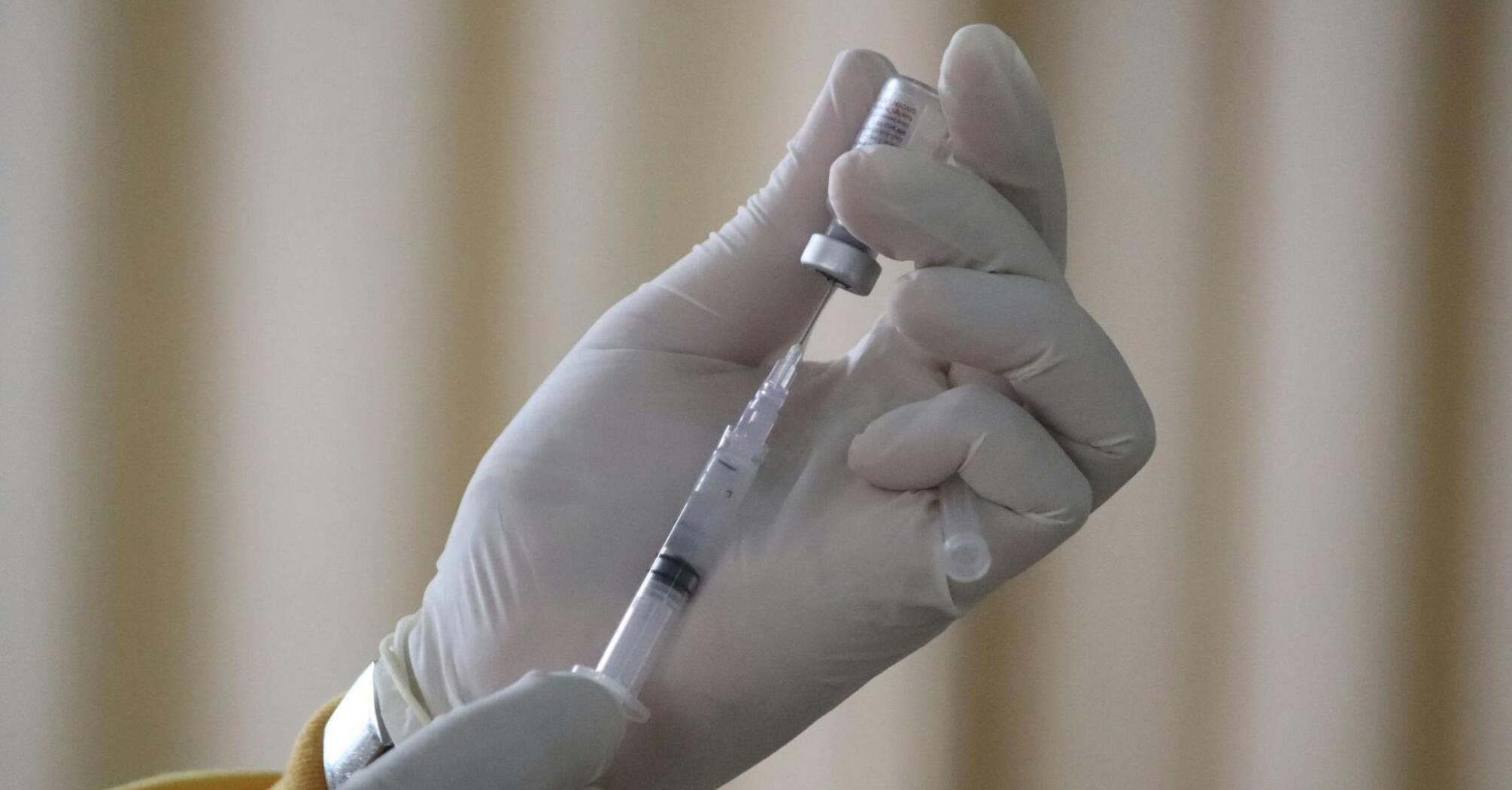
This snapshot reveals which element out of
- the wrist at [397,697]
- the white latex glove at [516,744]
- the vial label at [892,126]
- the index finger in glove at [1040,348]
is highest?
the vial label at [892,126]

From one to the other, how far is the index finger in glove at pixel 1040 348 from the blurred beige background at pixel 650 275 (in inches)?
23.6

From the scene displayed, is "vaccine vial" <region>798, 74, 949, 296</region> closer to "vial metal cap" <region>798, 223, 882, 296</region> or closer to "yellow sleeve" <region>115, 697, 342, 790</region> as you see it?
"vial metal cap" <region>798, 223, 882, 296</region>

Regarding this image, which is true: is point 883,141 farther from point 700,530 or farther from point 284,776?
point 284,776

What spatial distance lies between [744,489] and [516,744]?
256 mm

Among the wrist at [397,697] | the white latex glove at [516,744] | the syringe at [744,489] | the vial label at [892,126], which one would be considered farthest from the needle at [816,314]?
the wrist at [397,697]

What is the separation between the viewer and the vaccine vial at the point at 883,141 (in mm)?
794

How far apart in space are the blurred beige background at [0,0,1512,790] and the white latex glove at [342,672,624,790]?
79cm

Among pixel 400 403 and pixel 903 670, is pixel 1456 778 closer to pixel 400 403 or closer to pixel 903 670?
Result: pixel 903 670

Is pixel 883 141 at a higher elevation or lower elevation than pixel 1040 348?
higher

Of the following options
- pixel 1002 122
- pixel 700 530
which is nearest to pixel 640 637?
pixel 700 530

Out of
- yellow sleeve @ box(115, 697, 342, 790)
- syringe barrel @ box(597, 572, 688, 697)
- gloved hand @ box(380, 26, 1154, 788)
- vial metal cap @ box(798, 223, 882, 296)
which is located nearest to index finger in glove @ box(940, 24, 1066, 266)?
gloved hand @ box(380, 26, 1154, 788)

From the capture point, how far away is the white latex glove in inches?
24.2

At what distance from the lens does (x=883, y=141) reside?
82cm

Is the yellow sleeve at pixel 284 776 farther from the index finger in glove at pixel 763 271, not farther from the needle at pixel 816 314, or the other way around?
the needle at pixel 816 314
